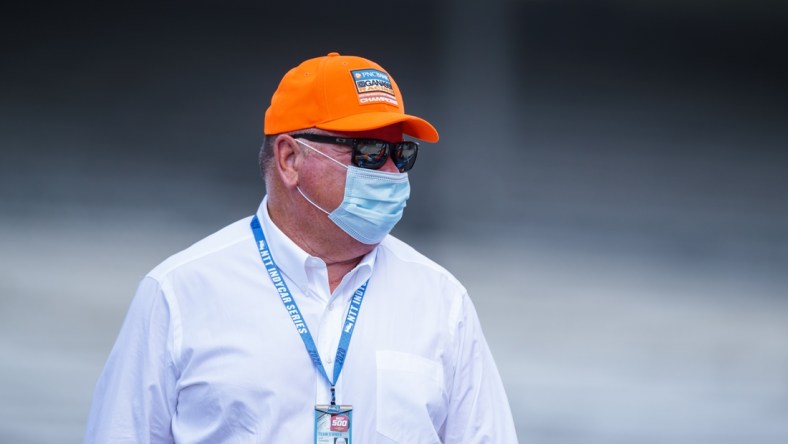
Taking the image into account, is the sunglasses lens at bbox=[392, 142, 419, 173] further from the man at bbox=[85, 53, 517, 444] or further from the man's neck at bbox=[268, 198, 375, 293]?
the man's neck at bbox=[268, 198, 375, 293]

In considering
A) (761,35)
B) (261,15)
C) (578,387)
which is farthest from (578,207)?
(261,15)

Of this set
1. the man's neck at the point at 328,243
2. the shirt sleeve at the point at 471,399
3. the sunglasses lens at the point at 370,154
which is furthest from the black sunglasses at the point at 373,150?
the shirt sleeve at the point at 471,399

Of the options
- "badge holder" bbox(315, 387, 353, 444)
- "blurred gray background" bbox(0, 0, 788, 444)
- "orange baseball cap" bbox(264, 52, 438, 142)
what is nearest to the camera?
"badge holder" bbox(315, 387, 353, 444)

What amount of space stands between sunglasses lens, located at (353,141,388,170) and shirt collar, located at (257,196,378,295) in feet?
0.51

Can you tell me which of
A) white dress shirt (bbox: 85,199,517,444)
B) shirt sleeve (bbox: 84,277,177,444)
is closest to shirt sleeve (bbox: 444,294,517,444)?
white dress shirt (bbox: 85,199,517,444)

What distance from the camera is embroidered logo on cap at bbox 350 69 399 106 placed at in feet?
5.60

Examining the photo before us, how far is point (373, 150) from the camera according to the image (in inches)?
68.1

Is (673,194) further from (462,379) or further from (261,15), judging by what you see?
(462,379)

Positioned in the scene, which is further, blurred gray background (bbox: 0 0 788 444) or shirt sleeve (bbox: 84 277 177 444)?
blurred gray background (bbox: 0 0 788 444)

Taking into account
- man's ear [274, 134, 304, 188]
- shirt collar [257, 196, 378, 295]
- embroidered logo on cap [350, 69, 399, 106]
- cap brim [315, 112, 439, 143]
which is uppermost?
embroidered logo on cap [350, 69, 399, 106]

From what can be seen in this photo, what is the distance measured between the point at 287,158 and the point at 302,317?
11.0 inches

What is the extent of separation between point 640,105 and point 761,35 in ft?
1.84

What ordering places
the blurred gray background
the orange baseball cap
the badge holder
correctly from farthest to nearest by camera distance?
the blurred gray background < the orange baseball cap < the badge holder

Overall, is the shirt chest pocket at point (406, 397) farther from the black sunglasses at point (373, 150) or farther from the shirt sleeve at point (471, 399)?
the black sunglasses at point (373, 150)
